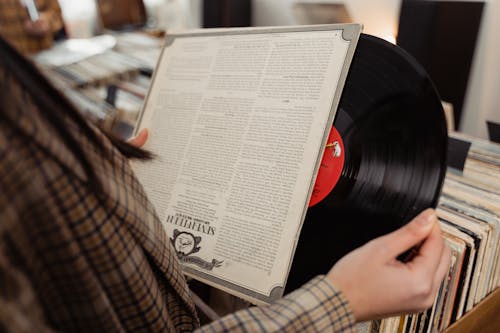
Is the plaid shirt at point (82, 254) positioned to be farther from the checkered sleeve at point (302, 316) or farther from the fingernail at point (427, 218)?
the fingernail at point (427, 218)

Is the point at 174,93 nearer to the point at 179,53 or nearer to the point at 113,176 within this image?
the point at 179,53

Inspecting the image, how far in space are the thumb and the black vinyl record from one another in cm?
7

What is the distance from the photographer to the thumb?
49cm

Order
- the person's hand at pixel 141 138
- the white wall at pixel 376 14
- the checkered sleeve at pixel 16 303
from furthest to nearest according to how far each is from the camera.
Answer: the white wall at pixel 376 14 < the person's hand at pixel 141 138 < the checkered sleeve at pixel 16 303

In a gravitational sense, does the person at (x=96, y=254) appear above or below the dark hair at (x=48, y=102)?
below

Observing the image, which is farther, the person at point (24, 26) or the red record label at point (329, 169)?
the person at point (24, 26)

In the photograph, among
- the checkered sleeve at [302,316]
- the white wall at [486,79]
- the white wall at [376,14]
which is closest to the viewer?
the checkered sleeve at [302,316]

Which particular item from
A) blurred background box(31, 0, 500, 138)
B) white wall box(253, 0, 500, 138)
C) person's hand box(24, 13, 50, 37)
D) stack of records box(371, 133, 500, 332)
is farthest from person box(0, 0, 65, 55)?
stack of records box(371, 133, 500, 332)

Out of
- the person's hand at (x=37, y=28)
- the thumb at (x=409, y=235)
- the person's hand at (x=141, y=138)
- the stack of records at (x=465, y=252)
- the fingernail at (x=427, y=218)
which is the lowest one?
→ the stack of records at (x=465, y=252)

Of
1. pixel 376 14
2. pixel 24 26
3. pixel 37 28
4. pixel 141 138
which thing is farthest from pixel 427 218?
pixel 24 26

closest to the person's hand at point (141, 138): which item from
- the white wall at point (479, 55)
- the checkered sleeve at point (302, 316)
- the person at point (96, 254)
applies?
the person at point (96, 254)

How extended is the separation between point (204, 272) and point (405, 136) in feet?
1.38

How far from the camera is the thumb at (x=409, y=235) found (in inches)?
19.4

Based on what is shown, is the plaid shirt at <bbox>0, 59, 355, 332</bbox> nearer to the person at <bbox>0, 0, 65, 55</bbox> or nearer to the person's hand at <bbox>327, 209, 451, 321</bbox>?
the person's hand at <bbox>327, 209, 451, 321</bbox>
